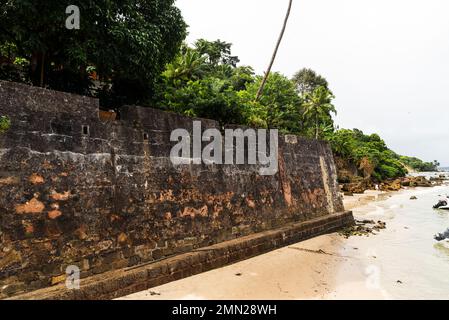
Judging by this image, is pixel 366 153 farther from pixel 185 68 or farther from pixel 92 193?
pixel 92 193

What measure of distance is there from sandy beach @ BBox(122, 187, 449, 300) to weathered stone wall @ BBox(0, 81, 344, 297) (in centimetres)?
72

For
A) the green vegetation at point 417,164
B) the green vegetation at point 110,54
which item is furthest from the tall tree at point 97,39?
the green vegetation at point 417,164

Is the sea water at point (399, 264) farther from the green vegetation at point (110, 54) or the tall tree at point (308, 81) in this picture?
the tall tree at point (308, 81)

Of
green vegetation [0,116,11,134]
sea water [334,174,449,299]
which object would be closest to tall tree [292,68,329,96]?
sea water [334,174,449,299]

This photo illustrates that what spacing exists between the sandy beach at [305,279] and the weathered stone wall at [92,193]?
0.72 meters

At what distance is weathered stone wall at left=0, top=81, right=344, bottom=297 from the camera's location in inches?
150

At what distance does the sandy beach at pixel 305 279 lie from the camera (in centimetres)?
482

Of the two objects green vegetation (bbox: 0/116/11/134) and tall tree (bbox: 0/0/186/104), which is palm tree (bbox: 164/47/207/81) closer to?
tall tree (bbox: 0/0/186/104)

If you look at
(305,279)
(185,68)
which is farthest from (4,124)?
(185,68)

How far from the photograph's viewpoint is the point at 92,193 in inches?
177

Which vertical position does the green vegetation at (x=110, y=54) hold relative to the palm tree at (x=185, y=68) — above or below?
below

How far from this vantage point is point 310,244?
8.10m
